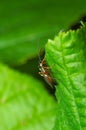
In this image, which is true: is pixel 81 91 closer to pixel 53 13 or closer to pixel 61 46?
pixel 61 46

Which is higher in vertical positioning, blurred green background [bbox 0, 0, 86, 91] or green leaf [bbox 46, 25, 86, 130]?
blurred green background [bbox 0, 0, 86, 91]

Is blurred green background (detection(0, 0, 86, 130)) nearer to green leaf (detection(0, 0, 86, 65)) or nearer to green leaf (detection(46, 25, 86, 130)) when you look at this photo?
green leaf (detection(0, 0, 86, 65))

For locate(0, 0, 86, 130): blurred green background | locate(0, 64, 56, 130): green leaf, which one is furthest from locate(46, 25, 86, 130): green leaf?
locate(0, 0, 86, 130): blurred green background

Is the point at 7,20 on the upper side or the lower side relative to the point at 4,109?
upper

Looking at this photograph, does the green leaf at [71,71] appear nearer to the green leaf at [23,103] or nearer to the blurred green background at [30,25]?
the green leaf at [23,103]

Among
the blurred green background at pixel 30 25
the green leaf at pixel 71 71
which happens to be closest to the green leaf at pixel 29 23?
the blurred green background at pixel 30 25

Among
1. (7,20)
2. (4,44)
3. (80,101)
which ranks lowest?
(80,101)

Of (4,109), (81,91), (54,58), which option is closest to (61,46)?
(54,58)

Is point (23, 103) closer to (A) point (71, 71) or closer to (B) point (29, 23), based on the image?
(B) point (29, 23)
